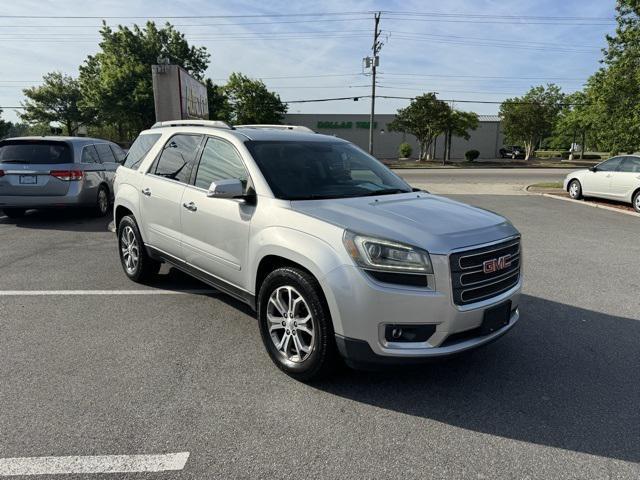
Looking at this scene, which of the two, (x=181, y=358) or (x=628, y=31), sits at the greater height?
(x=628, y=31)

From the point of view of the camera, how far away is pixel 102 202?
10.4 meters

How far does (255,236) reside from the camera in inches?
142

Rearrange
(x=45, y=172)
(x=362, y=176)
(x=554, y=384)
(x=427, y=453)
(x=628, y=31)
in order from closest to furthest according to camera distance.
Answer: (x=427, y=453) → (x=554, y=384) → (x=362, y=176) → (x=45, y=172) → (x=628, y=31)

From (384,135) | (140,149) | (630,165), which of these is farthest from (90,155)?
(384,135)

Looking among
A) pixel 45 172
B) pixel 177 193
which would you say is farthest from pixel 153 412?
pixel 45 172

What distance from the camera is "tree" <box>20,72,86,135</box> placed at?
55.8m

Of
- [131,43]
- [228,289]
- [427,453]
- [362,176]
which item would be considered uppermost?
[131,43]

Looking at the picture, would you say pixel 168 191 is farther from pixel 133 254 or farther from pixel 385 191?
pixel 385 191

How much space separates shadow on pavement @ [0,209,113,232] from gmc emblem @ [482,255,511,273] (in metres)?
7.85

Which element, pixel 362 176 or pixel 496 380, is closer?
pixel 496 380

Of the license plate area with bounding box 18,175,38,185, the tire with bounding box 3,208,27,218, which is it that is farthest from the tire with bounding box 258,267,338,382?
the tire with bounding box 3,208,27,218

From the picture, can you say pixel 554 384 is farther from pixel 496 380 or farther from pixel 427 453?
pixel 427 453

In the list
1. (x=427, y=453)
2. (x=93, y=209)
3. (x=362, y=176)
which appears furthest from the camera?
(x=93, y=209)

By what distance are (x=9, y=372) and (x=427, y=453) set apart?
9.88 ft
